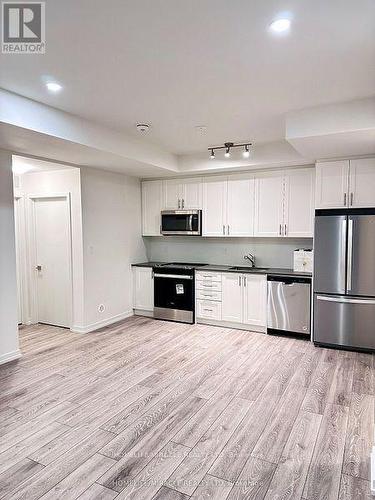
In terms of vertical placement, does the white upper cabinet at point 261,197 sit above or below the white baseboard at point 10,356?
above

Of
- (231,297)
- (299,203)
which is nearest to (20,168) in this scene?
(231,297)

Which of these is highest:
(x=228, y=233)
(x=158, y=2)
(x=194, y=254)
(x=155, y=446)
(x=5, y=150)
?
(x=158, y=2)

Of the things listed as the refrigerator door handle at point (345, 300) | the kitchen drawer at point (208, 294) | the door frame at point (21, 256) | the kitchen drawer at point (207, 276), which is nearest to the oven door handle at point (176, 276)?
the kitchen drawer at point (207, 276)

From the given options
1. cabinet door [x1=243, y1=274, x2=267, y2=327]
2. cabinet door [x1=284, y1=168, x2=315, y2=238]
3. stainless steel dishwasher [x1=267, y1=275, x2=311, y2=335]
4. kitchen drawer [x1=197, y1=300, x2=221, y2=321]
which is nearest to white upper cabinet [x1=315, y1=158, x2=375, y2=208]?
cabinet door [x1=284, y1=168, x2=315, y2=238]

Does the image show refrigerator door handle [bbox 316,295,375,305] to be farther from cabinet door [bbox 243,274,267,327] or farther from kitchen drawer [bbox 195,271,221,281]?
kitchen drawer [bbox 195,271,221,281]

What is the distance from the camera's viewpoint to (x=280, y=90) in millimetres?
3008

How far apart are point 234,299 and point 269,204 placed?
5.05 feet

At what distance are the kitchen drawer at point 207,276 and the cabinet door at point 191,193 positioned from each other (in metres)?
1.13

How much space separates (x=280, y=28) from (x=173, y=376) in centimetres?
322

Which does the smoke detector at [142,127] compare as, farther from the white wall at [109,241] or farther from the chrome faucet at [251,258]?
the chrome faucet at [251,258]

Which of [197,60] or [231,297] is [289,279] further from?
[197,60]

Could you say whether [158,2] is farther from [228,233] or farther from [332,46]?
[228,233]

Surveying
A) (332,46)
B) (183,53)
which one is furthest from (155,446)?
(332,46)

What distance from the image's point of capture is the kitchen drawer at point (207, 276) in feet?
17.9
